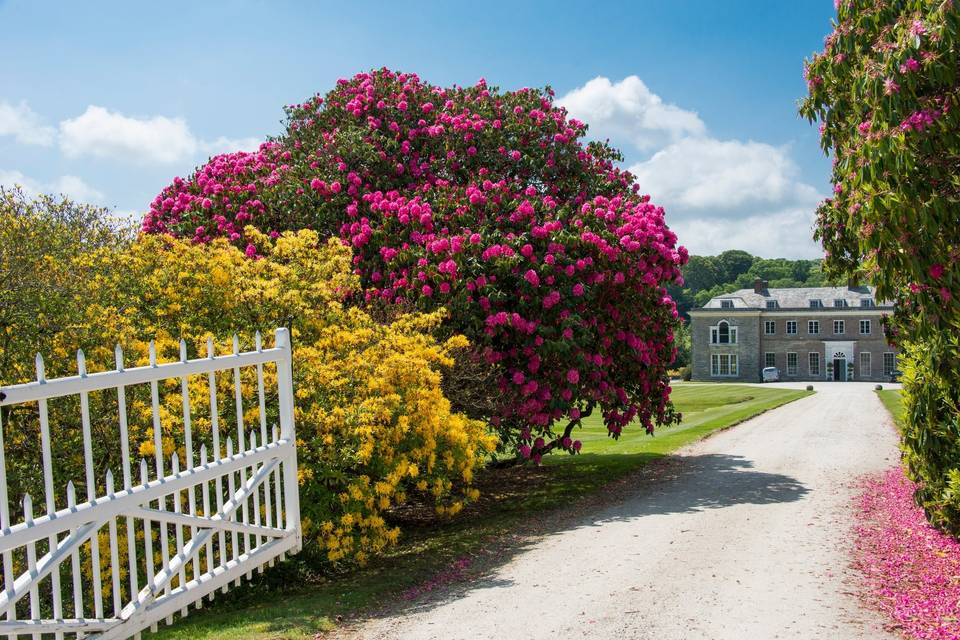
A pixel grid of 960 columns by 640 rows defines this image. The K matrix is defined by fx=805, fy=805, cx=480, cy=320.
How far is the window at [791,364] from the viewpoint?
68.3m

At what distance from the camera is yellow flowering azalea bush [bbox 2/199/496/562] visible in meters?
7.60

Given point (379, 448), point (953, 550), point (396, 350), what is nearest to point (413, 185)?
point (396, 350)

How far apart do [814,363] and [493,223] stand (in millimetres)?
61674

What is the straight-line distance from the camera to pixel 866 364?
65.5 meters

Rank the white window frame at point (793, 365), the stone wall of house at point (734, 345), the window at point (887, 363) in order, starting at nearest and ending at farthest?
the window at point (887, 363), the white window frame at point (793, 365), the stone wall of house at point (734, 345)

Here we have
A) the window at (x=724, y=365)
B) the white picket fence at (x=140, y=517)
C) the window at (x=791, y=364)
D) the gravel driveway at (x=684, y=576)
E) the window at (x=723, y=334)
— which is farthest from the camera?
the window at (x=723, y=334)

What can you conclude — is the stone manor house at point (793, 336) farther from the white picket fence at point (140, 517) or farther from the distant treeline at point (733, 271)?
the white picket fence at point (140, 517)

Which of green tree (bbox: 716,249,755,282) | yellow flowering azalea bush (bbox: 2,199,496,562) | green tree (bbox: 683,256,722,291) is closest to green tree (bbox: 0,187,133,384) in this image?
yellow flowering azalea bush (bbox: 2,199,496,562)

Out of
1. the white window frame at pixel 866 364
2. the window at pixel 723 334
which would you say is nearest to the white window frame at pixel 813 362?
the white window frame at pixel 866 364

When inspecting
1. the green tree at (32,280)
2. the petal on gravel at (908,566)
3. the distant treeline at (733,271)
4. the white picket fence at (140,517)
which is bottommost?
the petal on gravel at (908,566)

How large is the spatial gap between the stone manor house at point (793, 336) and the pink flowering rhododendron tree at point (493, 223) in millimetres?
55564

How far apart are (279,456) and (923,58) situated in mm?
5539

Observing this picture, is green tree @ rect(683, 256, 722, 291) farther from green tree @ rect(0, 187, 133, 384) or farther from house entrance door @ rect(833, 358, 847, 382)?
green tree @ rect(0, 187, 133, 384)

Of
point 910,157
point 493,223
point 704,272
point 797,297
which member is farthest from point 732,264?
point 910,157
